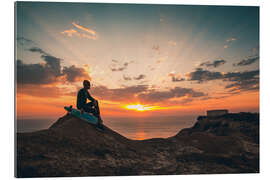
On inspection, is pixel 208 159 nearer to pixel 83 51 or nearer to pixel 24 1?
pixel 83 51

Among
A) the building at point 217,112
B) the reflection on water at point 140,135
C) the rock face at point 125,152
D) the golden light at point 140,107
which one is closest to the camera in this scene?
the rock face at point 125,152

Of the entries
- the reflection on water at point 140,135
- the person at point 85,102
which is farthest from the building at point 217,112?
the person at point 85,102

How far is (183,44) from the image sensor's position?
7.03 metres

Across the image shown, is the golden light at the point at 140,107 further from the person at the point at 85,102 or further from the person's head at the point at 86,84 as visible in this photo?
the person's head at the point at 86,84

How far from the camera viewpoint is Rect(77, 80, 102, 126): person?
6586 millimetres

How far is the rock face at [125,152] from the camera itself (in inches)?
225

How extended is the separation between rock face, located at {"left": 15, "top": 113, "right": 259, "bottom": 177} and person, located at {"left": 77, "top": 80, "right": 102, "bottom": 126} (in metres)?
0.47

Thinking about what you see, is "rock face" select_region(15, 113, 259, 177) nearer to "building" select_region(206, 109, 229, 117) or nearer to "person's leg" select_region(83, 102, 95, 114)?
"building" select_region(206, 109, 229, 117)

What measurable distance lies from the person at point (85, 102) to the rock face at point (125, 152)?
473 millimetres

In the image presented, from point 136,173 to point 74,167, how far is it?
1.74m

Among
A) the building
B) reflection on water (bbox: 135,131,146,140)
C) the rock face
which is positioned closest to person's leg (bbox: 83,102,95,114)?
the rock face

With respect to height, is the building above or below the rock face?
above

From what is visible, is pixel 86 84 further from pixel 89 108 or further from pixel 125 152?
pixel 125 152

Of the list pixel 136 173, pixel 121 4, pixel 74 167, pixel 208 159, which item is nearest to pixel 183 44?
pixel 121 4
